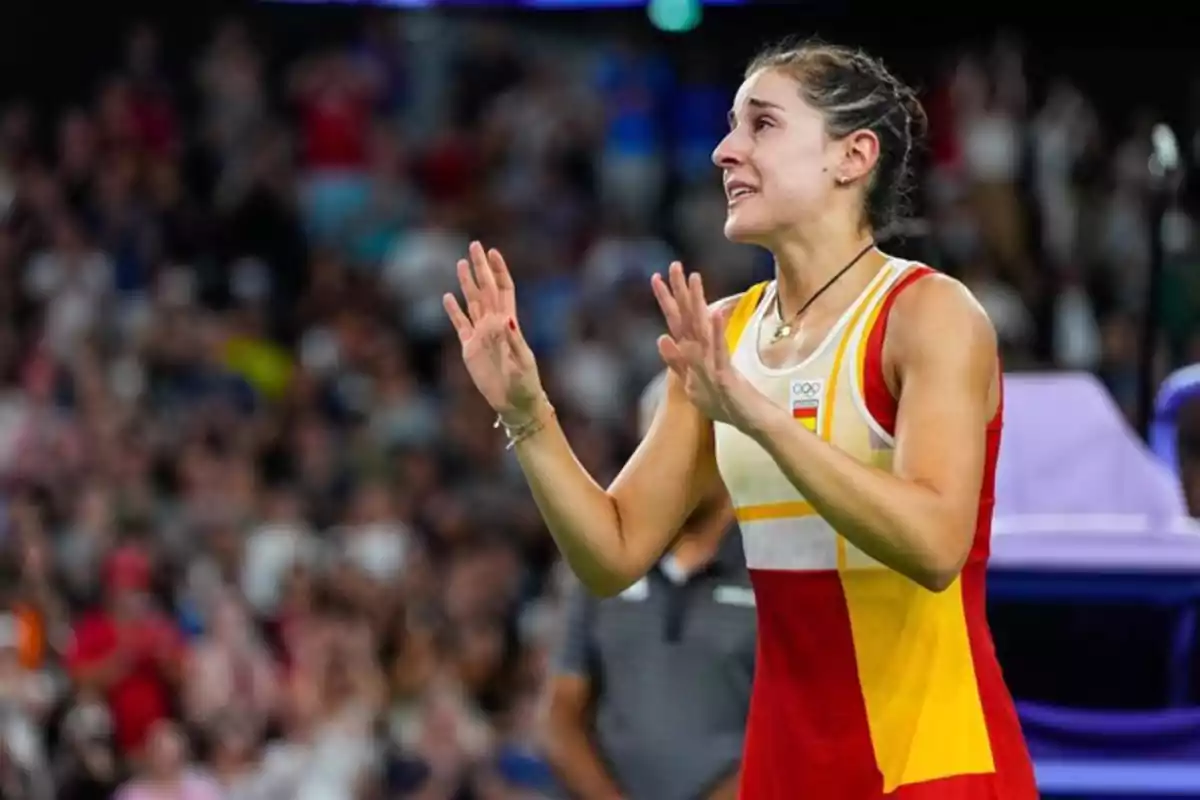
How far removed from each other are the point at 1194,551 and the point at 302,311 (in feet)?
24.8

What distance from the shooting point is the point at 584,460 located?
10125mm

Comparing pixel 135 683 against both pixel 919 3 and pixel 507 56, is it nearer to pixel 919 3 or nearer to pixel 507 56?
pixel 507 56

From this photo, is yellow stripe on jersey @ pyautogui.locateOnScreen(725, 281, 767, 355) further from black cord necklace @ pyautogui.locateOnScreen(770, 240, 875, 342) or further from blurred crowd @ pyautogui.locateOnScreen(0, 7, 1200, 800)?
blurred crowd @ pyautogui.locateOnScreen(0, 7, 1200, 800)

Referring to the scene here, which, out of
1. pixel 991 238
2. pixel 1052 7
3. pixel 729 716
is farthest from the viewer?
pixel 1052 7

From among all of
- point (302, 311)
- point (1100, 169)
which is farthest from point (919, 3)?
point (302, 311)

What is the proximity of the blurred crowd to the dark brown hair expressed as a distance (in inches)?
161

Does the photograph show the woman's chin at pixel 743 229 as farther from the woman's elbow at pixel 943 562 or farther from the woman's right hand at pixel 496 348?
the woman's elbow at pixel 943 562

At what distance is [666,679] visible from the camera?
14.5ft

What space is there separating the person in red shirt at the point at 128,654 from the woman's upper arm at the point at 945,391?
5.82m

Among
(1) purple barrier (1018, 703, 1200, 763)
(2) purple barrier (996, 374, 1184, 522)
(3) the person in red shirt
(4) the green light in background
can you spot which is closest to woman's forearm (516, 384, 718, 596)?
(1) purple barrier (1018, 703, 1200, 763)

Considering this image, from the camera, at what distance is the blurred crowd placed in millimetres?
8508

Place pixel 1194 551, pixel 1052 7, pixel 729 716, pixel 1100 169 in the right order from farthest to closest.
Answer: pixel 1052 7 → pixel 1100 169 → pixel 1194 551 → pixel 729 716

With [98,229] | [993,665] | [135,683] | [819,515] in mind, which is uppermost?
[819,515]

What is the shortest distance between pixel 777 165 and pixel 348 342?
8292mm
